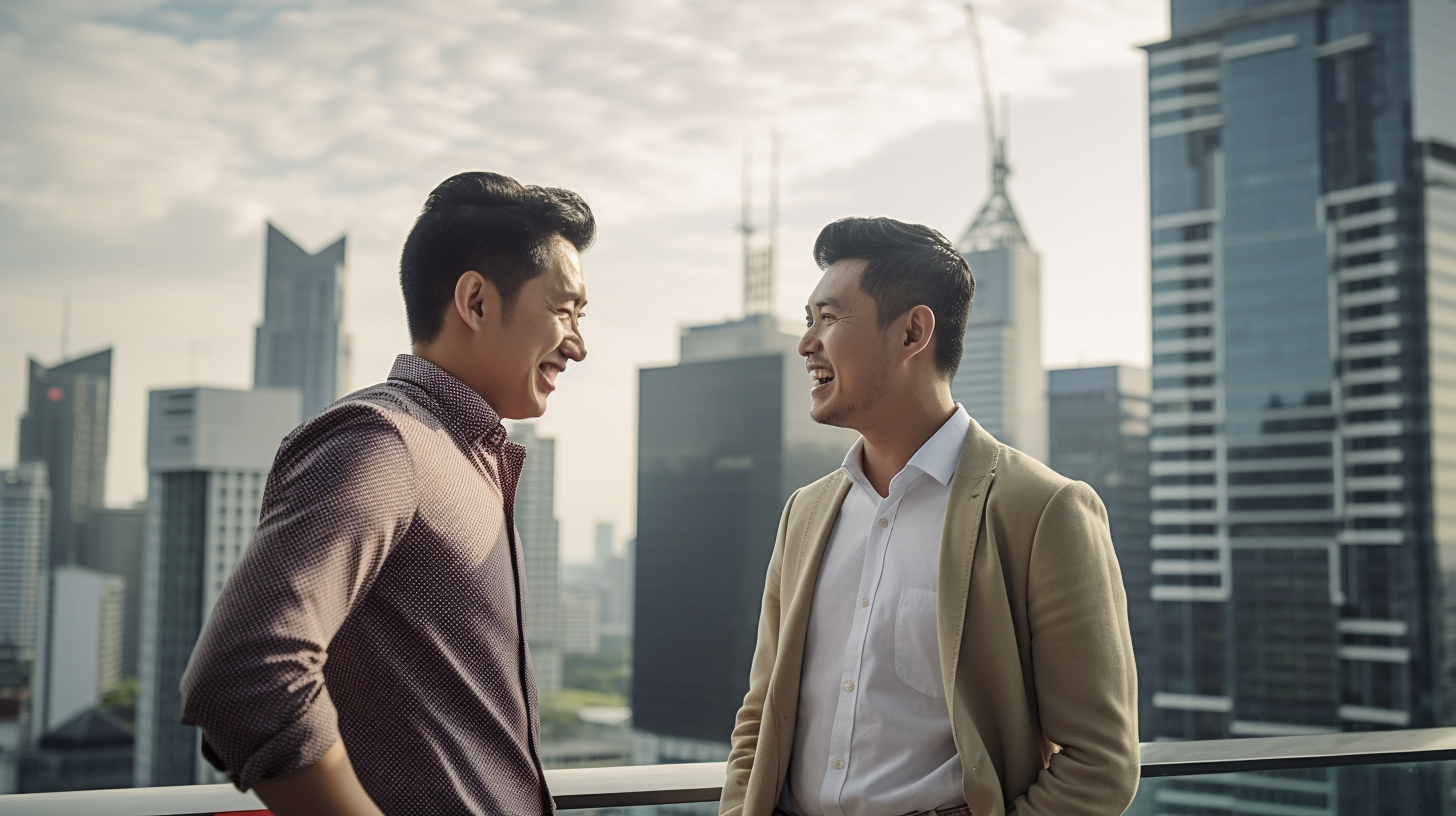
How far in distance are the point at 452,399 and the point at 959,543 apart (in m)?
0.85

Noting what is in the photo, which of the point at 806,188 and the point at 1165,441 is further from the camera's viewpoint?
the point at 806,188

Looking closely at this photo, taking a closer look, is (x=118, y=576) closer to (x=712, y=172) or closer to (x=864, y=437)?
(x=712, y=172)

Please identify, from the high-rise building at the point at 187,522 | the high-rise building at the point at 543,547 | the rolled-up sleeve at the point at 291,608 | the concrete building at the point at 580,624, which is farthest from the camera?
the concrete building at the point at 580,624

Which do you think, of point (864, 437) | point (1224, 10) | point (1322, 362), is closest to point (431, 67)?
point (1224, 10)

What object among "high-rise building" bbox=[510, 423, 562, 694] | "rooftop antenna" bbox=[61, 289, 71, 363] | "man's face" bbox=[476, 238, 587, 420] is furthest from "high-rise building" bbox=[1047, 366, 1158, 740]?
"man's face" bbox=[476, 238, 587, 420]

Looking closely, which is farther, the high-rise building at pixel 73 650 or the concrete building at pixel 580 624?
the concrete building at pixel 580 624

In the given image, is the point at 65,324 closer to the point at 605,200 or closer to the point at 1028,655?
the point at 605,200

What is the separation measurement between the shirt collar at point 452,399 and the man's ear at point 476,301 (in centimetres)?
7

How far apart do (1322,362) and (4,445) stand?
77601mm

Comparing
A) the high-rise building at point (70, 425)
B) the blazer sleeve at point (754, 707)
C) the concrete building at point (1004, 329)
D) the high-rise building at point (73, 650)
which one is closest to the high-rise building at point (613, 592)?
the concrete building at point (1004, 329)

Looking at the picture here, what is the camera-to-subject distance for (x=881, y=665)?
1843mm

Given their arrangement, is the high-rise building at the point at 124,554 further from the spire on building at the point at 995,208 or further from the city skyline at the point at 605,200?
the spire on building at the point at 995,208

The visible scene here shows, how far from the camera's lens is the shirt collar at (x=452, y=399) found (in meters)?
1.40

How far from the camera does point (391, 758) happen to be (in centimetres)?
124
